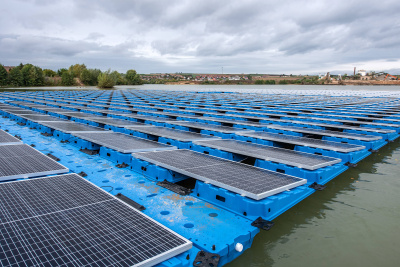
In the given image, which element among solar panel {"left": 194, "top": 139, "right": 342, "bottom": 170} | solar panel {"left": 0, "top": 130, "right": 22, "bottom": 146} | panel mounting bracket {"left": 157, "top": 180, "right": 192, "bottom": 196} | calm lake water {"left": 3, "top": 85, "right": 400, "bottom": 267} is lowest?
calm lake water {"left": 3, "top": 85, "right": 400, "bottom": 267}

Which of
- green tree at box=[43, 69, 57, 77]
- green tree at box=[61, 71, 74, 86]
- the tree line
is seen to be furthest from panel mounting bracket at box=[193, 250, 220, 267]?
green tree at box=[43, 69, 57, 77]

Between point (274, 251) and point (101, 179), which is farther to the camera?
point (101, 179)

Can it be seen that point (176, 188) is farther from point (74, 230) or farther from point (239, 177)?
point (74, 230)

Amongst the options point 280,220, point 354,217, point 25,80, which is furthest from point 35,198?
point 25,80

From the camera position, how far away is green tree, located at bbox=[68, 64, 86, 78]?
9981 centimetres

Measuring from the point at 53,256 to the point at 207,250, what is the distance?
1745 millimetres

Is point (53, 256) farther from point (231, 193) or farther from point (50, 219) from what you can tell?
point (231, 193)

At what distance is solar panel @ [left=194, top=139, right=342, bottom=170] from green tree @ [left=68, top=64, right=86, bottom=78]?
102858 millimetres

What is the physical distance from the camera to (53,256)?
251 cm

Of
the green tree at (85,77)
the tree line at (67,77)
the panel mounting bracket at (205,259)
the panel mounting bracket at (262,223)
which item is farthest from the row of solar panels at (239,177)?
the green tree at (85,77)

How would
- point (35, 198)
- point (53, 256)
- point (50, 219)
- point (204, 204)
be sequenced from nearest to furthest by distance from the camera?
point (53, 256)
point (50, 219)
point (35, 198)
point (204, 204)

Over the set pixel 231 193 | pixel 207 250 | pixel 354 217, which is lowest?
pixel 354 217

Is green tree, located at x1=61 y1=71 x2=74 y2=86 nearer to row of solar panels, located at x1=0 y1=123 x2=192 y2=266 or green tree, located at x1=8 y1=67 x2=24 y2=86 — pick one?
green tree, located at x1=8 y1=67 x2=24 y2=86

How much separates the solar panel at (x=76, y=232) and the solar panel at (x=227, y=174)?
159 centimetres
